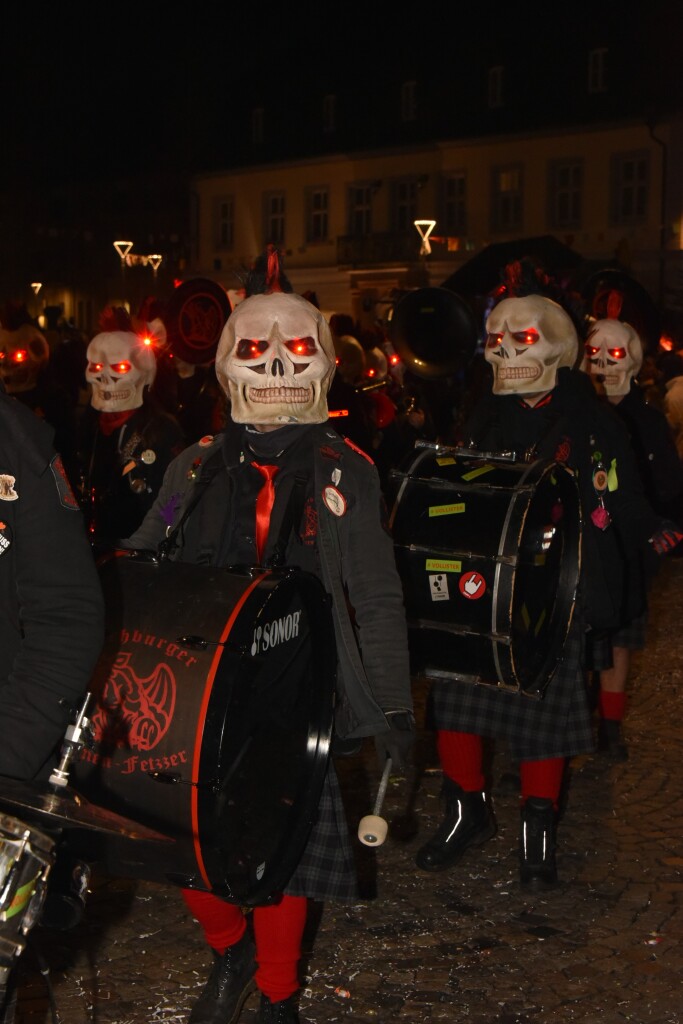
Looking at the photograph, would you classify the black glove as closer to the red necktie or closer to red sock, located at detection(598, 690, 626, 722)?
the red necktie

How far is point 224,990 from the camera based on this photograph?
3805mm

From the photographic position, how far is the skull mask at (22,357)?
1087 cm

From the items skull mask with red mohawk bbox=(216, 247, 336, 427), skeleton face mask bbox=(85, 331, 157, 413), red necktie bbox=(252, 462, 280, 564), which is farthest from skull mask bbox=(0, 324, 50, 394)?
red necktie bbox=(252, 462, 280, 564)

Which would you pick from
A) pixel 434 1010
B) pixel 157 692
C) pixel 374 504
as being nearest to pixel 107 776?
pixel 157 692

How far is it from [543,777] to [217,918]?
1.69 meters

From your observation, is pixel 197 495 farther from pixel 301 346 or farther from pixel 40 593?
pixel 40 593

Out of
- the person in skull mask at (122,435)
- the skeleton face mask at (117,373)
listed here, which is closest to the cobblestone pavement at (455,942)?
the person in skull mask at (122,435)

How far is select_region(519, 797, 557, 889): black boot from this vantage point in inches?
197

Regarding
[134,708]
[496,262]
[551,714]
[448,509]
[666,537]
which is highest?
[496,262]

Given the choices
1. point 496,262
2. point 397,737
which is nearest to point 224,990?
point 397,737

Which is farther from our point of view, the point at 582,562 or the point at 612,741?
the point at 612,741

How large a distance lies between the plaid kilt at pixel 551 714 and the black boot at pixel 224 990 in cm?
152

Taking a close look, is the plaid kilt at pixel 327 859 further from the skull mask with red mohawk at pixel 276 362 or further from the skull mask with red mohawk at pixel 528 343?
the skull mask with red mohawk at pixel 528 343

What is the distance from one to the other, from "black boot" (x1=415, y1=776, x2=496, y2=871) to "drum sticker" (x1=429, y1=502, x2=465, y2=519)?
1.16 meters
